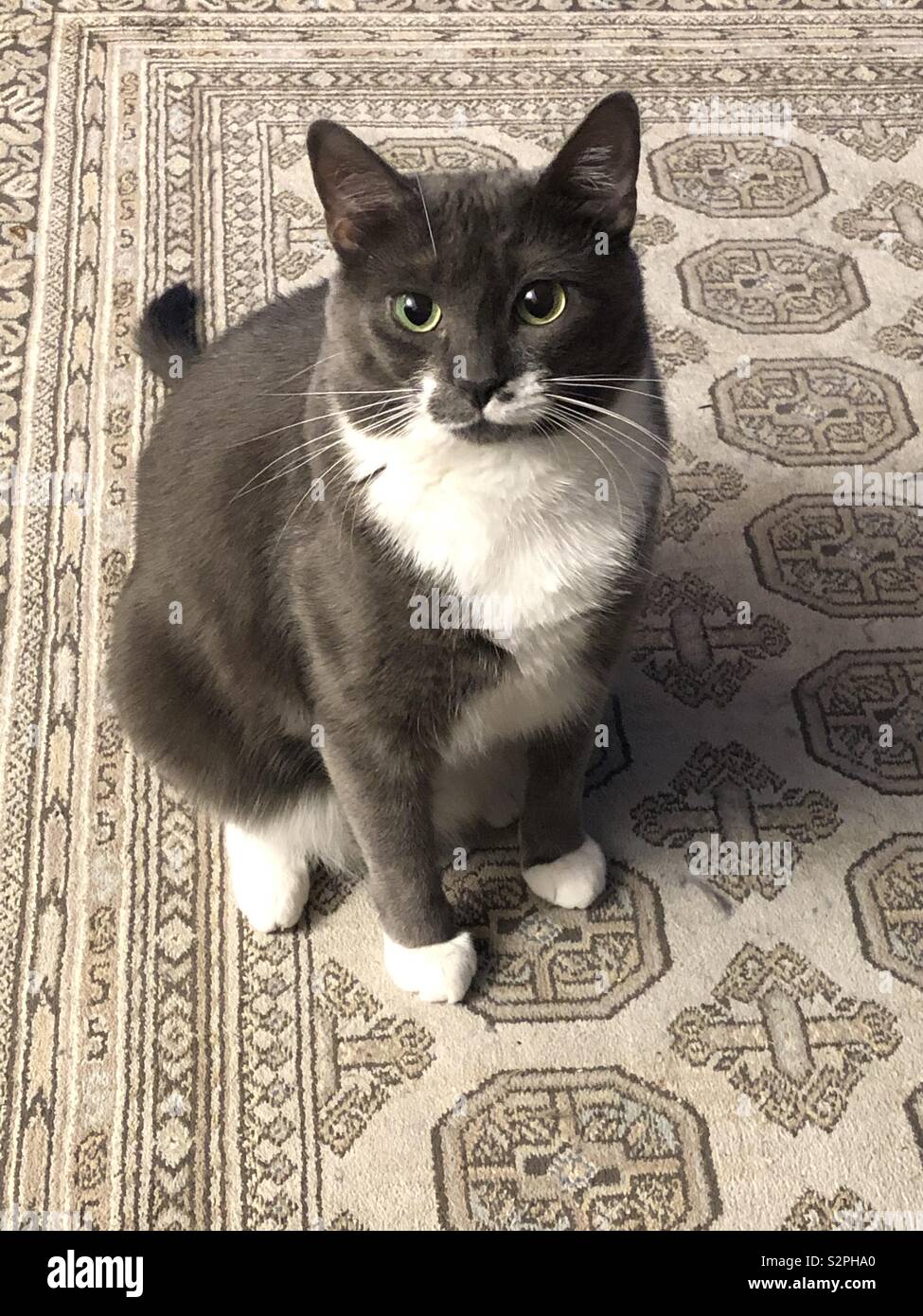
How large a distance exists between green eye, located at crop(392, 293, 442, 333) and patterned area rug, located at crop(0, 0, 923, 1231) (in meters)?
0.66

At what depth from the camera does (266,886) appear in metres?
1.33

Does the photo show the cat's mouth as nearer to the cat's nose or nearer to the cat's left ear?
the cat's nose

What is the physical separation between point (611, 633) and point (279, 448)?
349 mm

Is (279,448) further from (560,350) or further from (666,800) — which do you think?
(666,800)

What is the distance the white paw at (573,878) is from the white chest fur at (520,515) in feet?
1.03

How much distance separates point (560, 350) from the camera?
0.98 m

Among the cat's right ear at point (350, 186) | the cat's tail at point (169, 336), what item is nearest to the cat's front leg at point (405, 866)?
the cat's right ear at point (350, 186)

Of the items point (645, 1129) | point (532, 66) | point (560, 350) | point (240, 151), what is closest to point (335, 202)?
point (560, 350)

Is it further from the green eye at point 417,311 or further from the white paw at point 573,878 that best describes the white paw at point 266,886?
the green eye at point 417,311

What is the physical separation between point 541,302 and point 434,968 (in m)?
0.66

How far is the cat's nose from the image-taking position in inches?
37.5

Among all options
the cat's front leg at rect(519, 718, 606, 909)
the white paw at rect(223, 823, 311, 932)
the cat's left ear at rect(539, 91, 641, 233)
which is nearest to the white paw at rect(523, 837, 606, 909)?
the cat's front leg at rect(519, 718, 606, 909)

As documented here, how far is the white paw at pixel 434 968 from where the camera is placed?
1.28m

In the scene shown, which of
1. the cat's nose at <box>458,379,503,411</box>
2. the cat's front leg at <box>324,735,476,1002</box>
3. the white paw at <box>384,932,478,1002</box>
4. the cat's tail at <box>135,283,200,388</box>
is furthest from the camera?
the cat's tail at <box>135,283,200,388</box>
